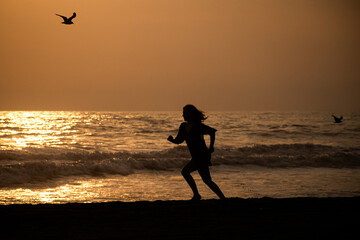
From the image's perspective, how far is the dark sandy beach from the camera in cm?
581

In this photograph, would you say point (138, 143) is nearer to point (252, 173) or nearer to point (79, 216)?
point (252, 173)

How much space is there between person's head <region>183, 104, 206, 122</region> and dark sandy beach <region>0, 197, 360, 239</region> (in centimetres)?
160

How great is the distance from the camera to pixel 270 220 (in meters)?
6.70

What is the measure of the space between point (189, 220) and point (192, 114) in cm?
192

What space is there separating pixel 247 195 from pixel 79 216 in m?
5.57

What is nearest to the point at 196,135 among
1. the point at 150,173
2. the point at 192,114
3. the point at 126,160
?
the point at 192,114

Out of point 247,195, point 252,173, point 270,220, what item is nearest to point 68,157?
point 252,173

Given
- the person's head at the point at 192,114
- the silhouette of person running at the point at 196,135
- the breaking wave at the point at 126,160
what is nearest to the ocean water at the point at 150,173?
the breaking wave at the point at 126,160

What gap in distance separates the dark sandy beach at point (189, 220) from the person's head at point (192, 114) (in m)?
1.60

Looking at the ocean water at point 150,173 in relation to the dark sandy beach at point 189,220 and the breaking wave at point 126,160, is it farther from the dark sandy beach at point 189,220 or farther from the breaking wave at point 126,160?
the dark sandy beach at point 189,220

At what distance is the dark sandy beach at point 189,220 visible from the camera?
5.81 meters

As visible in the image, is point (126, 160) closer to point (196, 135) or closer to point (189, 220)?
point (196, 135)

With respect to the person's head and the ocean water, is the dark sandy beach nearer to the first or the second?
the person's head

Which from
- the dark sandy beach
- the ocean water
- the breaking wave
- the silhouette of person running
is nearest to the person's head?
the silhouette of person running
